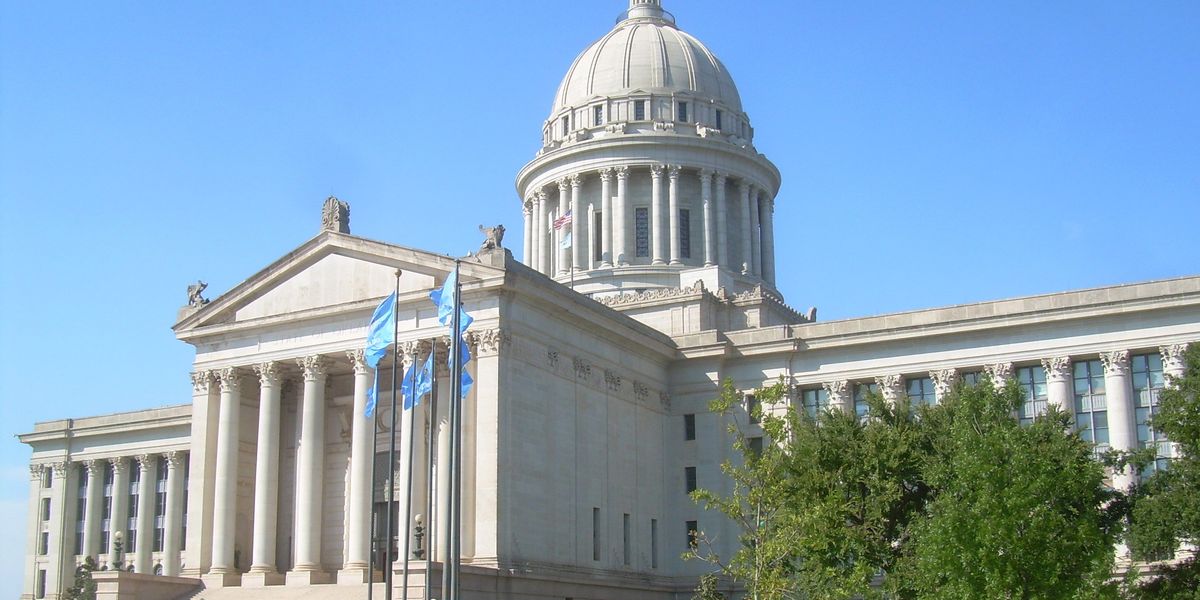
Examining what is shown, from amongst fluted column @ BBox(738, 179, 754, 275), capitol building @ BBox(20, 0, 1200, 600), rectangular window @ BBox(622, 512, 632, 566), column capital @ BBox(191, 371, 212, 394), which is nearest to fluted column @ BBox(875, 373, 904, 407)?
capitol building @ BBox(20, 0, 1200, 600)

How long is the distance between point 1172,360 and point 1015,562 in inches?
915

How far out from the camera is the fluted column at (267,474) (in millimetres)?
57719

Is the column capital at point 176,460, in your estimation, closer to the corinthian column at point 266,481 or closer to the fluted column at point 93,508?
the fluted column at point 93,508

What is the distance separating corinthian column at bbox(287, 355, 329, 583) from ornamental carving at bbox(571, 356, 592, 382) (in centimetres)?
1073

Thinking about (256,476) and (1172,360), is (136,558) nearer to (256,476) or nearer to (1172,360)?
(256,476)

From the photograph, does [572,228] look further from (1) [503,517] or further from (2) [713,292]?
(1) [503,517]

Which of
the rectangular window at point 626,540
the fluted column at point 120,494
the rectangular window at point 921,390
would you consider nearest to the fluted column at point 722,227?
the rectangular window at point 921,390

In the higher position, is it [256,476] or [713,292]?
[713,292]

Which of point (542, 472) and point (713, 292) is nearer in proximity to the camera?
point (542, 472)

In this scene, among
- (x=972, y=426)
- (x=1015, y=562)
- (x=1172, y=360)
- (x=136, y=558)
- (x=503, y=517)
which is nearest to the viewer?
(x=1015, y=562)

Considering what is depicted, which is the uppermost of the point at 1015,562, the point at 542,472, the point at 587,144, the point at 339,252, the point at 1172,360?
the point at 587,144

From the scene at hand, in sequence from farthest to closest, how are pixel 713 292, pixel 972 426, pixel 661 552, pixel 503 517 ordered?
pixel 713 292 < pixel 661 552 < pixel 503 517 < pixel 972 426

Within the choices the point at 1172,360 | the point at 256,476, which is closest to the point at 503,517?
the point at 256,476

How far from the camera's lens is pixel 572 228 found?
277 ft
